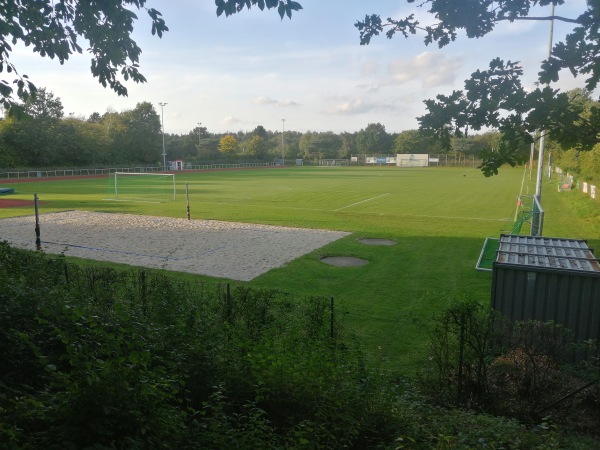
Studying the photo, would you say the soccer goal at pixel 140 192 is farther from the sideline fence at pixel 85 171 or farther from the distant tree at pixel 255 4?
the distant tree at pixel 255 4

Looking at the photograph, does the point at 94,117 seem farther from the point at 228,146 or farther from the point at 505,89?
the point at 505,89

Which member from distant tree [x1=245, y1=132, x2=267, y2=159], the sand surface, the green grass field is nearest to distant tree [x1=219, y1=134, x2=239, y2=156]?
distant tree [x1=245, y1=132, x2=267, y2=159]

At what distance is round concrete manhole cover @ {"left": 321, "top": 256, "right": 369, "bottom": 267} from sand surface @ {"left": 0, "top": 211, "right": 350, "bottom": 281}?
1.29 metres

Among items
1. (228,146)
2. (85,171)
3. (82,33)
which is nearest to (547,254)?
(82,33)

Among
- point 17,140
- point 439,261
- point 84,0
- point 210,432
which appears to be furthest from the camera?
point 17,140

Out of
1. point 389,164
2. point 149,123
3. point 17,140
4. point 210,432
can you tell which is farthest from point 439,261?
point 389,164

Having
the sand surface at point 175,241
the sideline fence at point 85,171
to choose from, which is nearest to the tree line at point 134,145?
the sideline fence at point 85,171

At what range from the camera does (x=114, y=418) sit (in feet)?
13.3

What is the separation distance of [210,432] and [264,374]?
1431 mm

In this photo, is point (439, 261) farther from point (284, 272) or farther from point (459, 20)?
point (459, 20)

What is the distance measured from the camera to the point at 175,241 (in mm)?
21781

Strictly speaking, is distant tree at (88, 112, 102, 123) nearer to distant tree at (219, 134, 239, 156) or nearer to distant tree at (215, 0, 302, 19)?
distant tree at (219, 134, 239, 156)

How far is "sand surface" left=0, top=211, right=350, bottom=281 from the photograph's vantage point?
57.8ft

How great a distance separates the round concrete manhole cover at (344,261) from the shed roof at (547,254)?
5.72 metres
